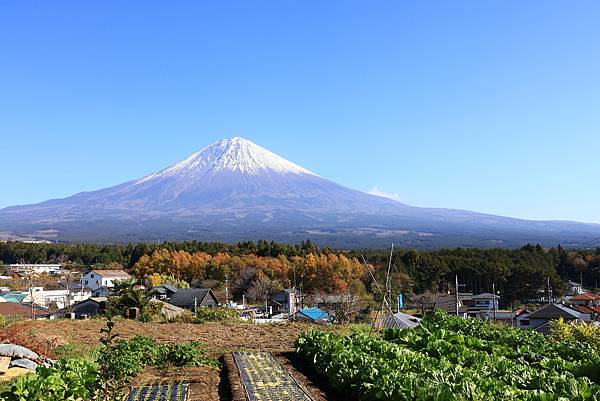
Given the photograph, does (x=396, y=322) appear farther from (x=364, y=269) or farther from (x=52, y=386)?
(x=364, y=269)

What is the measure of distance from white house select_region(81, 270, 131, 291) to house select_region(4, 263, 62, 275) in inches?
432

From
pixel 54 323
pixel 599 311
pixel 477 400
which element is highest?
pixel 477 400

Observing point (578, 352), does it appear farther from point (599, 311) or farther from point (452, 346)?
point (599, 311)

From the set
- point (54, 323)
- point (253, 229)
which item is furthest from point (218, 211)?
point (54, 323)

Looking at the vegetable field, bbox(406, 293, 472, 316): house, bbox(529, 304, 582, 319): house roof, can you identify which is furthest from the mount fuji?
the vegetable field

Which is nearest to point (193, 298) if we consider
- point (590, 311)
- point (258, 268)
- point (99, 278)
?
point (258, 268)

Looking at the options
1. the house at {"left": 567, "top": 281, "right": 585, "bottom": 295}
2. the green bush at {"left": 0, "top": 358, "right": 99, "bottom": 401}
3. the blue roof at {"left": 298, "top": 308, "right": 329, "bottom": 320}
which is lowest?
the house at {"left": 567, "top": 281, "right": 585, "bottom": 295}

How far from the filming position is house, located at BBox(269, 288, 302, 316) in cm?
3759

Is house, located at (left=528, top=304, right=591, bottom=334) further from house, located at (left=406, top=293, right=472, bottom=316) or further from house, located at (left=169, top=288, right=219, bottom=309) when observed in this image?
house, located at (left=169, top=288, right=219, bottom=309)

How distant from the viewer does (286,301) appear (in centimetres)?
3972

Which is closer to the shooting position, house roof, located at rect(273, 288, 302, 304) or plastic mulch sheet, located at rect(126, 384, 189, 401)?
plastic mulch sheet, located at rect(126, 384, 189, 401)

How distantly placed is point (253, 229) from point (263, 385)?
14344 centimetres

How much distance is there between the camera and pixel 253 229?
497ft

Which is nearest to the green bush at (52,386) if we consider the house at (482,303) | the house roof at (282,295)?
the house roof at (282,295)
